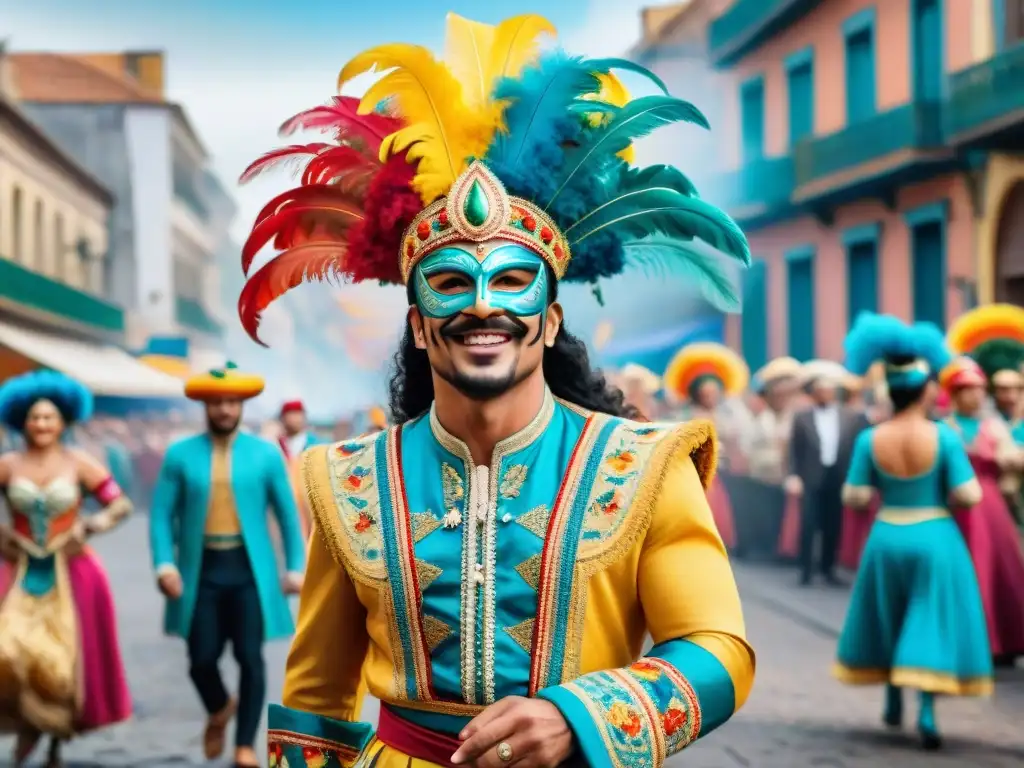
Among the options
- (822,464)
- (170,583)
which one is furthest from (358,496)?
(822,464)

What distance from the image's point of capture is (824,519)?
14.9m

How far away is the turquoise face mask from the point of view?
10.3 ft

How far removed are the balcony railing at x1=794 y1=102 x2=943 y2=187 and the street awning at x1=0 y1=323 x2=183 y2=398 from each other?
1190 cm

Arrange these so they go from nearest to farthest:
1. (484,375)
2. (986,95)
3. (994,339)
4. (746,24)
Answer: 1. (484,375)
2. (994,339)
3. (986,95)
4. (746,24)

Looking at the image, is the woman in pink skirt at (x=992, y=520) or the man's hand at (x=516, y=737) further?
the woman in pink skirt at (x=992, y=520)

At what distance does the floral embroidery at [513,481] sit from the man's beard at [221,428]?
4.94 m

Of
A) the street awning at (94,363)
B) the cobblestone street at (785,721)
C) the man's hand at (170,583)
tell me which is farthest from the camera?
the street awning at (94,363)

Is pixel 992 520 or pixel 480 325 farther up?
pixel 480 325

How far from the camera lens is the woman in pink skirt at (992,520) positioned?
988 centimetres

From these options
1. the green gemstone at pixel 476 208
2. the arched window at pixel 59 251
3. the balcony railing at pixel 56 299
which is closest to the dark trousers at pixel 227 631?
the green gemstone at pixel 476 208

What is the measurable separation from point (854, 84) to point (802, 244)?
3.03 metres

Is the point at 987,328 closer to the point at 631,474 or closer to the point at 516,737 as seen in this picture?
the point at 631,474

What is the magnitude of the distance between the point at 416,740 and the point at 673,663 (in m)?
0.55

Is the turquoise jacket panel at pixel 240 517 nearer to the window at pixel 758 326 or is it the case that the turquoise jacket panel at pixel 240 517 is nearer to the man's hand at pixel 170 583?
the man's hand at pixel 170 583
